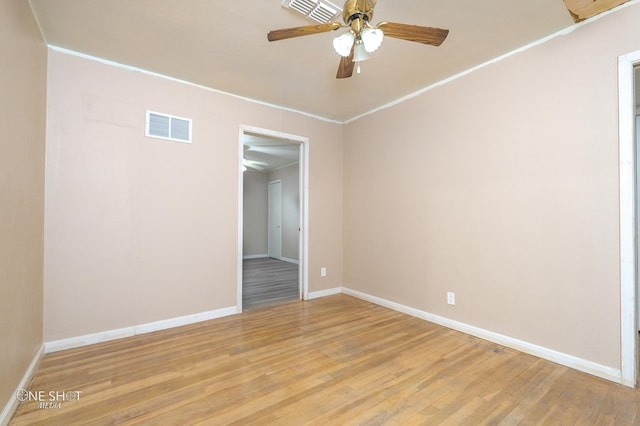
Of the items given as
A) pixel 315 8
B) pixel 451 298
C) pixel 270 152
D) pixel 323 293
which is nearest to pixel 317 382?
pixel 451 298

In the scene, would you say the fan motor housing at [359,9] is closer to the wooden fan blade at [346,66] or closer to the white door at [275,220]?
the wooden fan blade at [346,66]

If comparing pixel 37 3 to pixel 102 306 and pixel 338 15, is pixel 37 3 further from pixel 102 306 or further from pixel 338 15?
pixel 102 306

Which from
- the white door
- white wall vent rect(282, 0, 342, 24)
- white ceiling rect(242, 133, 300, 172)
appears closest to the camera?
white wall vent rect(282, 0, 342, 24)

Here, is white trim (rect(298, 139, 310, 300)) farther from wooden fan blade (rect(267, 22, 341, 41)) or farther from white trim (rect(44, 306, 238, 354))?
wooden fan blade (rect(267, 22, 341, 41))

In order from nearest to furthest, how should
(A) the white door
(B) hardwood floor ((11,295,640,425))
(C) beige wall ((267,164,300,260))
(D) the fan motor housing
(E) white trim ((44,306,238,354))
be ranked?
(D) the fan motor housing, (B) hardwood floor ((11,295,640,425)), (E) white trim ((44,306,238,354)), (C) beige wall ((267,164,300,260)), (A) the white door

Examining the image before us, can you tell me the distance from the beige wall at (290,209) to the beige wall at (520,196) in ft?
12.4

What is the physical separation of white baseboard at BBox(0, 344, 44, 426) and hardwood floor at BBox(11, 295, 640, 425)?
0.14 feet

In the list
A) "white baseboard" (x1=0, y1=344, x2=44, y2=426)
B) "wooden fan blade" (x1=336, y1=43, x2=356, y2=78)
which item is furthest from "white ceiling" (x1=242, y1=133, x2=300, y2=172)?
"white baseboard" (x1=0, y1=344, x2=44, y2=426)

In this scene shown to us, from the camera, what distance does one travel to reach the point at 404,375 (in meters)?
2.02

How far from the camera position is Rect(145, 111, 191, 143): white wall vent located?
9.28 ft

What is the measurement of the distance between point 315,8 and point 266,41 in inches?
22.6

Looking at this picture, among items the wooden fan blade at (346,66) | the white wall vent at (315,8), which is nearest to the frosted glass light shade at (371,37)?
the wooden fan blade at (346,66)

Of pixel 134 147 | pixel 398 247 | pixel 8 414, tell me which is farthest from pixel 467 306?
pixel 134 147

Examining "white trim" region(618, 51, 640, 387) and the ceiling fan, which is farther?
"white trim" region(618, 51, 640, 387)
